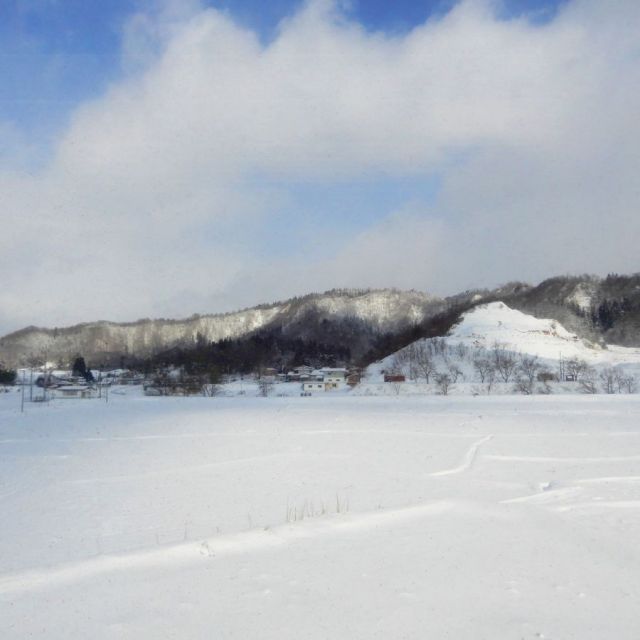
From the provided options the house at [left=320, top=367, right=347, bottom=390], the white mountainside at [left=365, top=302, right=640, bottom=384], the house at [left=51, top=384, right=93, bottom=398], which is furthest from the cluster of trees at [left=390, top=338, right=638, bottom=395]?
the house at [left=51, top=384, right=93, bottom=398]

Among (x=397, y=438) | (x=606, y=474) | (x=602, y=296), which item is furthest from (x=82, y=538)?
(x=602, y=296)

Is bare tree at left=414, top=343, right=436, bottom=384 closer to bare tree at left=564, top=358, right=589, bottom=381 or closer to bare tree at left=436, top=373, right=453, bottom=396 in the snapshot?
bare tree at left=436, top=373, right=453, bottom=396

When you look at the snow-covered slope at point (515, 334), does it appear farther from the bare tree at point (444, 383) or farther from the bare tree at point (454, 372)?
the bare tree at point (444, 383)

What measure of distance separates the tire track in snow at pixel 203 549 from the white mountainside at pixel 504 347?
6821 centimetres

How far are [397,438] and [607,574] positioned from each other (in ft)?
46.7

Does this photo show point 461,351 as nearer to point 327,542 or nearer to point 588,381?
point 588,381

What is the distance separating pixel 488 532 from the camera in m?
8.09

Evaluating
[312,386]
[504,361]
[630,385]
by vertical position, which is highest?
[504,361]

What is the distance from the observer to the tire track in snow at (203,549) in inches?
251

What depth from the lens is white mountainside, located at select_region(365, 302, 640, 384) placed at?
267 feet

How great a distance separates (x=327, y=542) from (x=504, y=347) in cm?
8423

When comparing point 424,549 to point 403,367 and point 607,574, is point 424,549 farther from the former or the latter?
point 403,367

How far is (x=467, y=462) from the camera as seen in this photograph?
1516cm

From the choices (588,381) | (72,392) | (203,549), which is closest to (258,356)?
(72,392)
